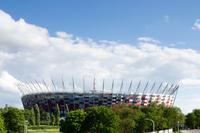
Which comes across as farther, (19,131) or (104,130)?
(19,131)

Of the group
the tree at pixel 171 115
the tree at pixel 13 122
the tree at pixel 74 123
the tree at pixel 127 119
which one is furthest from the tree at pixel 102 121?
the tree at pixel 171 115

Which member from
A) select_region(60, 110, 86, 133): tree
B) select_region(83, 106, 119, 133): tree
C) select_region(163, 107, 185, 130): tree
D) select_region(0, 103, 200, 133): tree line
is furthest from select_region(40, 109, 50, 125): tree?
select_region(83, 106, 119, 133): tree

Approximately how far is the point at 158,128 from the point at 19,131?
168 ft

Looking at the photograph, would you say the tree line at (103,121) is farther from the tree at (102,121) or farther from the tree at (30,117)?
the tree at (30,117)

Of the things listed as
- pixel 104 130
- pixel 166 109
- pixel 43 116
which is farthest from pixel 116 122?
pixel 43 116

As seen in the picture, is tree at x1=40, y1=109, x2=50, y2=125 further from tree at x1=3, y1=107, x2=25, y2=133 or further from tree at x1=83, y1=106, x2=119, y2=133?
tree at x1=83, y1=106, x2=119, y2=133

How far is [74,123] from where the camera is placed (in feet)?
302

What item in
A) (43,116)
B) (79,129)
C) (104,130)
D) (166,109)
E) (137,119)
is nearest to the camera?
(104,130)

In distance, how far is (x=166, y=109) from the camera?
463 ft

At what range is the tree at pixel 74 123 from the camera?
9194 cm

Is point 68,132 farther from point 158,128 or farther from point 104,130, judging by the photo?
point 158,128

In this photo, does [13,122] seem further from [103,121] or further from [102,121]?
[103,121]

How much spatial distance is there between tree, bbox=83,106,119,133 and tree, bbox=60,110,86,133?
2.17 meters

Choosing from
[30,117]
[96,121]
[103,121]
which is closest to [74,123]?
[96,121]
